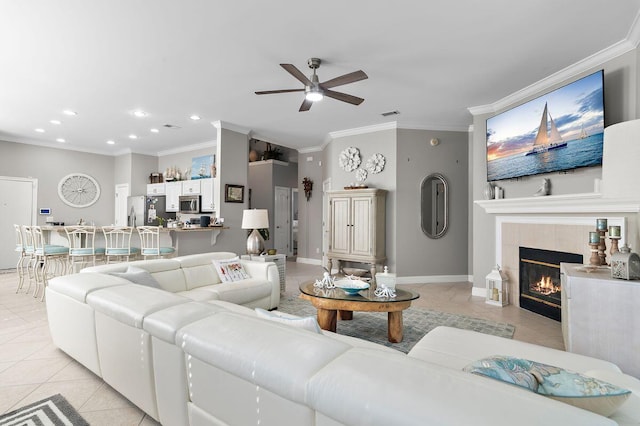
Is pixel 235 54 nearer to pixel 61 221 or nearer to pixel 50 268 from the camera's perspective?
pixel 50 268

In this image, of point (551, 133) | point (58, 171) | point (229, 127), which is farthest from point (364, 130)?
point (58, 171)

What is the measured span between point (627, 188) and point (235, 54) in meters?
3.18

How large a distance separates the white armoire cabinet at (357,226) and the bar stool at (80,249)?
3501 millimetres

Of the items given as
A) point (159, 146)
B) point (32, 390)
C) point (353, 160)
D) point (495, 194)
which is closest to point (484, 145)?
point (495, 194)

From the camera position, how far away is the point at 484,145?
15.9 ft

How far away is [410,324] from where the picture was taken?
3561mm

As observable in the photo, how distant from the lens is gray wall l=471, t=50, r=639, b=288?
10.4ft

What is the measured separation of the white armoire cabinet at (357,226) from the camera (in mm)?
5539

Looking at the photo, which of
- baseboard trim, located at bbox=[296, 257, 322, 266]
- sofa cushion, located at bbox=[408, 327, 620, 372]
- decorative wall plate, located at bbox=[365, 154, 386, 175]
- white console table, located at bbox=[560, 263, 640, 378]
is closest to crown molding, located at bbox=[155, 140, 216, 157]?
baseboard trim, located at bbox=[296, 257, 322, 266]

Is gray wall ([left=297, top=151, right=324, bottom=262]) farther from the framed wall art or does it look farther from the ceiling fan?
the ceiling fan

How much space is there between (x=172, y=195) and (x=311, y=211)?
10.2 feet

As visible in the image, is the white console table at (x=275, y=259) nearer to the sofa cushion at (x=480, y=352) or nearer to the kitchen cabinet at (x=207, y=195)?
the kitchen cabinet at (x=207, y=195)

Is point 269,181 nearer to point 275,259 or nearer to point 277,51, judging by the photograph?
point 275,259

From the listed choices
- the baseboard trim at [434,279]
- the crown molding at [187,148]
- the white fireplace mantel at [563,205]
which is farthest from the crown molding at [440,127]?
the crown molding at [187,148]
